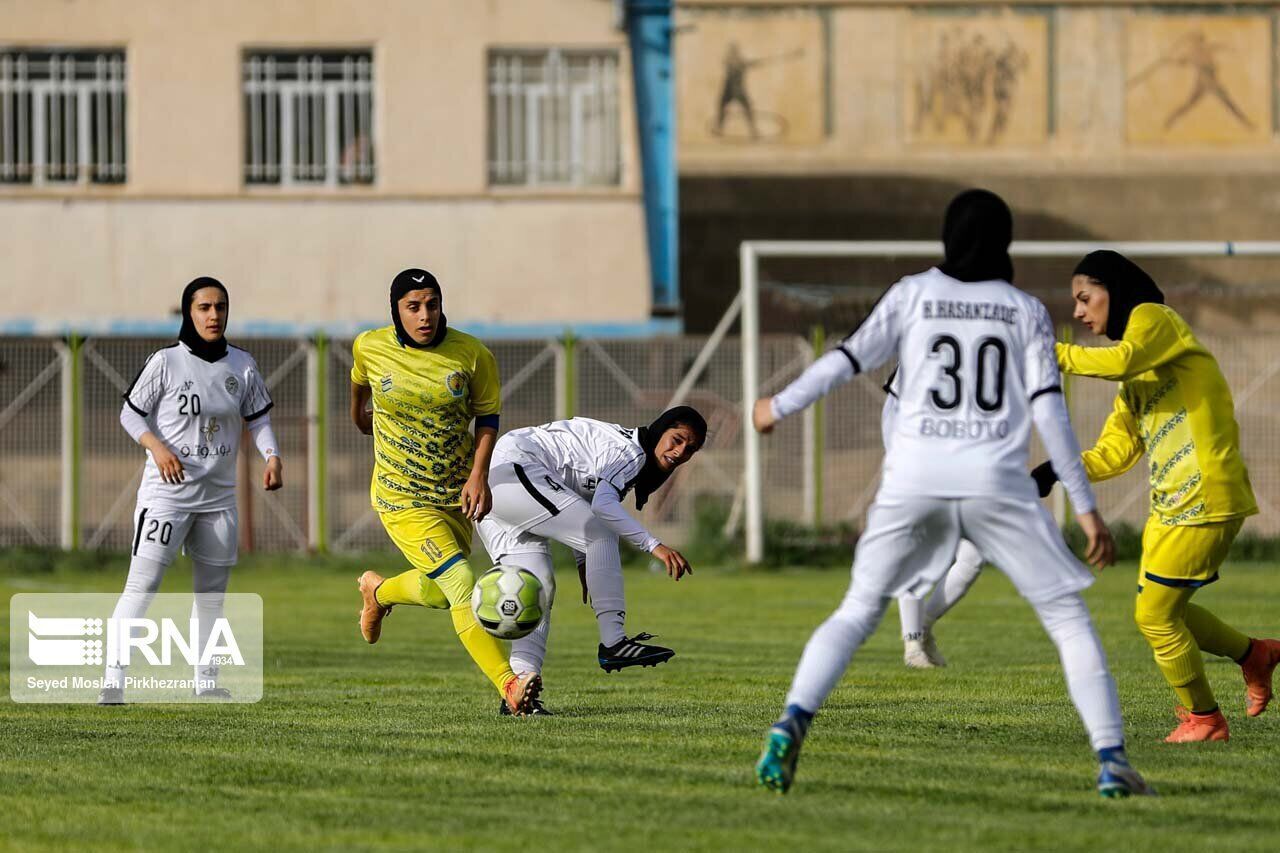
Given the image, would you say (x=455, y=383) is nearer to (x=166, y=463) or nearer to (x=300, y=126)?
(x=166, y=463)

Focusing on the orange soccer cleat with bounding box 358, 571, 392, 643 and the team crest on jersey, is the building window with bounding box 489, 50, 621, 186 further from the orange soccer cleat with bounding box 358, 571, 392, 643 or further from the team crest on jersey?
the team crest on jersey

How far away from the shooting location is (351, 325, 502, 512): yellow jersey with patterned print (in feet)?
31.1

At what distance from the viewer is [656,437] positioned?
9.84m

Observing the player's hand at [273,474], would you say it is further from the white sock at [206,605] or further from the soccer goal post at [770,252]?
the soccer goal post at [770,252]

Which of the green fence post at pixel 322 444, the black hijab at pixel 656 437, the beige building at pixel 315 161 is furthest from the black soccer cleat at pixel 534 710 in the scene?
the beige building at pixel 315 161

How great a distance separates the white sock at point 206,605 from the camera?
1066 centimetres

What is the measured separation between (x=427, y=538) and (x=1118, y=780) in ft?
12.1

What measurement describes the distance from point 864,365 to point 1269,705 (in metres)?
3.97

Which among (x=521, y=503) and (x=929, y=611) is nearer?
(x=521, y=503)

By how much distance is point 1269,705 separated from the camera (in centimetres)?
995

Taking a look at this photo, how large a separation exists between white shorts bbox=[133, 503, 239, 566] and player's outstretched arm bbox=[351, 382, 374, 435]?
106 centimetres

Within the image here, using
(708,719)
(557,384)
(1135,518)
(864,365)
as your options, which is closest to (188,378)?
(708,719)

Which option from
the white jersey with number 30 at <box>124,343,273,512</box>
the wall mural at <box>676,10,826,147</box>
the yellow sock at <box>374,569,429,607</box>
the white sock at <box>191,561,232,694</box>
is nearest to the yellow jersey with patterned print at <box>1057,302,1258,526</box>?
the yellow sock at <box>374,569,429,607</box>

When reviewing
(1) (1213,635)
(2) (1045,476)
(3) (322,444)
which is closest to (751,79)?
(3) (322,444)
